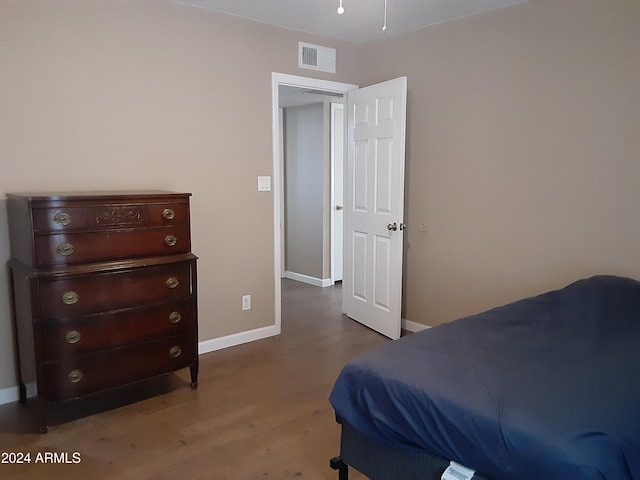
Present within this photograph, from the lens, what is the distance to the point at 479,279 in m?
3.54

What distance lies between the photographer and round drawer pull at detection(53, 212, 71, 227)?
2412 mm

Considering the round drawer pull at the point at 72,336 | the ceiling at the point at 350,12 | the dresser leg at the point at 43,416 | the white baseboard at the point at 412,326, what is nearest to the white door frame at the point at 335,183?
the white baseboard at the point at 412,326

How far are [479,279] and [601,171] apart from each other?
43.9 inches

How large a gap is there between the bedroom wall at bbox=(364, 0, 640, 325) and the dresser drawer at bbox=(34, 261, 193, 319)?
2.03 m

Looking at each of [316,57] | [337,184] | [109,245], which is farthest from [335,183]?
[109,245]

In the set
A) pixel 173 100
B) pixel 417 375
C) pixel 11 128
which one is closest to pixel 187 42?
pixel 173 100

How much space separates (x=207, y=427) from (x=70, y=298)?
100 cm

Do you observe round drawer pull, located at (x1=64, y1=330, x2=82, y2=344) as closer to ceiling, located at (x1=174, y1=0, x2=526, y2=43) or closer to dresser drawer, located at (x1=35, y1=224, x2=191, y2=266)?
dresser drawer, located at (x1=35, y1=224, x2=191, y2=266)

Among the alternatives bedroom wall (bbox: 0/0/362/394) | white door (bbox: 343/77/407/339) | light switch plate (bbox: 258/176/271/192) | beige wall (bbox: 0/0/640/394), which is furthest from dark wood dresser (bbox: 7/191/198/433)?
white door (bbox: 343/77/407/339)

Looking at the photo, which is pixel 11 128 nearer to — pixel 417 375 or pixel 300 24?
pixel 300 24

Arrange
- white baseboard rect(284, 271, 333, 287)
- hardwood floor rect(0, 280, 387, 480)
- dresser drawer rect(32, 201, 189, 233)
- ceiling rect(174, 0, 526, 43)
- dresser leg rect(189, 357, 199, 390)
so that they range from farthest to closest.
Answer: white baseboard rect(284, 271, 333, 287) → ceiling rect(174, 0, 526, 43) → dresser leg rect(189, 357, 199, 390) → dresser drawer rect(32, 201, 189, 233) → hardwood floor rect(0, 280, 387, 480)

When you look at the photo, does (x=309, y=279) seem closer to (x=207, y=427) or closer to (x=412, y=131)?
(x=412, y=131)

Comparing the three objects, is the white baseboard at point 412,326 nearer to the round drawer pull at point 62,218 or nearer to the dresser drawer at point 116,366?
the dresser drawer at point 116,366

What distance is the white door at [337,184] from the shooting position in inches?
220
